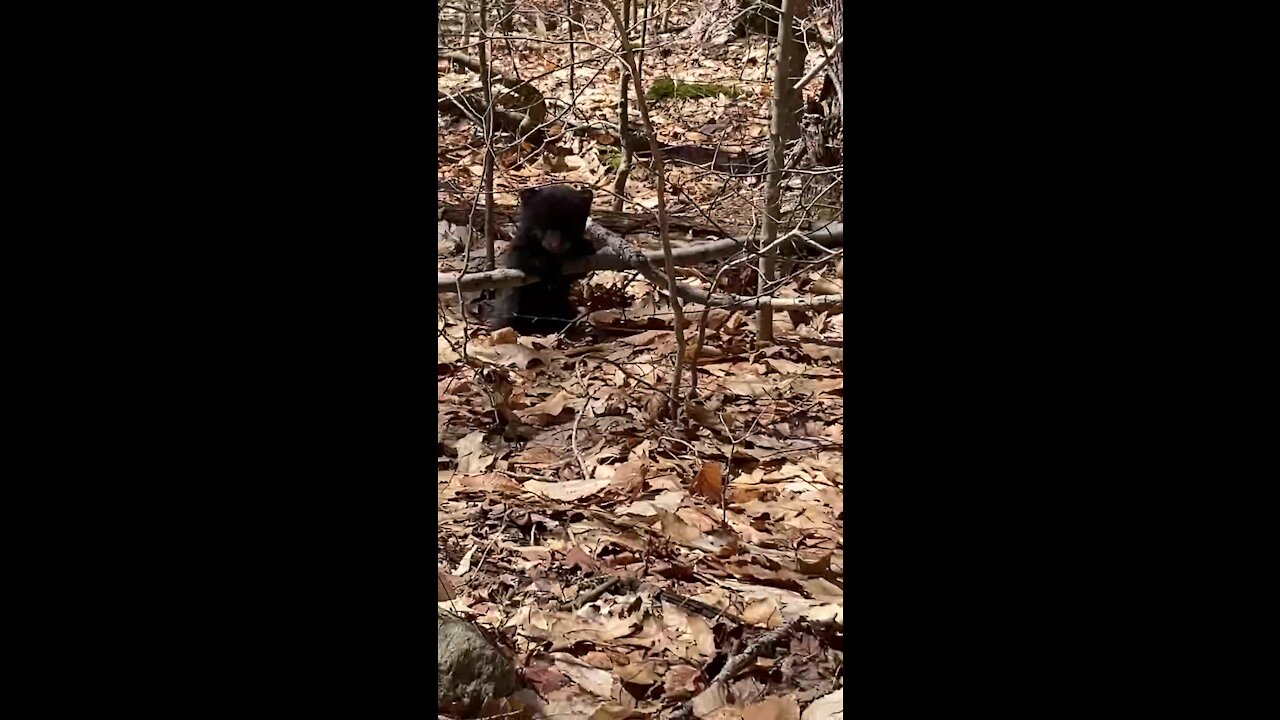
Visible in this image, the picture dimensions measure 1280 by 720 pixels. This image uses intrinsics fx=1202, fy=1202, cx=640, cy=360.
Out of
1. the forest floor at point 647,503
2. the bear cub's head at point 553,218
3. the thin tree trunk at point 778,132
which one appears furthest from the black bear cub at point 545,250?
the thin tree trunk at point 778,132

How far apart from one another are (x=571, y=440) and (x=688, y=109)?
9.75 ft

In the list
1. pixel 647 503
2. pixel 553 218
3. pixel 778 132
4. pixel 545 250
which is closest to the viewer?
pixel 647 503

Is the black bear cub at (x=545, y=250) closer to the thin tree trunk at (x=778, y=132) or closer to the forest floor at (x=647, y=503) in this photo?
the forest floor at (x=647, y=503)

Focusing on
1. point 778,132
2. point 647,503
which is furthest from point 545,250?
point 647,503

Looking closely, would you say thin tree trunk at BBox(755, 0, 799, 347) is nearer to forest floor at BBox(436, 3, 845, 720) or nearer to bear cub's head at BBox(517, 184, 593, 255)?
forest floor at BBox(436, 3, 845, 720)

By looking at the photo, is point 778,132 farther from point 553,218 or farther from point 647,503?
point 647,503

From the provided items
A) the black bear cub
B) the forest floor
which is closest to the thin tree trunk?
the forest floor

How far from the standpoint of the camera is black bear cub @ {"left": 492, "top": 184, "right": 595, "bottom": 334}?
4.12 metres

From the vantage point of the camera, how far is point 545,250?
4.11 m

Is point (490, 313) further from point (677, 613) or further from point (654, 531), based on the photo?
point (677, 613)

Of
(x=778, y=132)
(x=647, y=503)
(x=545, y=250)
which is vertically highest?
(x=778, y=132)

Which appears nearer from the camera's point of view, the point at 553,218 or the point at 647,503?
the point at 647,503

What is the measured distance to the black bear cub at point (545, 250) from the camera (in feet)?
13.5
